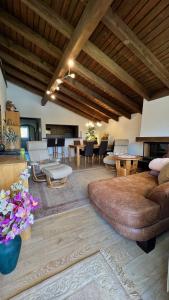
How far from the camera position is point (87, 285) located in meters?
1.07

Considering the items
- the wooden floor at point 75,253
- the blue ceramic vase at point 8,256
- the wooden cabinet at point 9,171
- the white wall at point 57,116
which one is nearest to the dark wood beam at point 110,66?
the white wall at point 57,116

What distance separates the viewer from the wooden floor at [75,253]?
1.09 metres

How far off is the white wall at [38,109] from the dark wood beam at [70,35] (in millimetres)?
3244

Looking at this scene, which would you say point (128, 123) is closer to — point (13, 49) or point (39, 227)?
point (13, 49)

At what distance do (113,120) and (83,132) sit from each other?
5.66ft

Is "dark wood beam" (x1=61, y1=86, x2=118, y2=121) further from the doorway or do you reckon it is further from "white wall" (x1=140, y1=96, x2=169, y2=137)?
the doorway

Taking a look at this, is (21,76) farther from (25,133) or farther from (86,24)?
(86,24)

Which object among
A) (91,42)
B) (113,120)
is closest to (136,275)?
(91,42)

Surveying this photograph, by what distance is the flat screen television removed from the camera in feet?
24.0

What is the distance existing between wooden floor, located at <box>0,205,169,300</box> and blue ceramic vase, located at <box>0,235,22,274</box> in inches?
2.3

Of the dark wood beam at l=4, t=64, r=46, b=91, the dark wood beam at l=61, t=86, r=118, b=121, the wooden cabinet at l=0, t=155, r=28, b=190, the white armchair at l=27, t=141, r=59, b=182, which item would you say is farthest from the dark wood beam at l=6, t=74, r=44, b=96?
the wooden cabinet at l=0, t=155, r=28, b=190

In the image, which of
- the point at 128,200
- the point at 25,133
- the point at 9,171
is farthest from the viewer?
the point at 25,133

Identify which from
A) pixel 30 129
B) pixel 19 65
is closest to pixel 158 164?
pixel 19 65

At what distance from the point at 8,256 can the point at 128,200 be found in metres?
1.25
